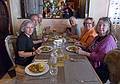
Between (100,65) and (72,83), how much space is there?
2.63 feet

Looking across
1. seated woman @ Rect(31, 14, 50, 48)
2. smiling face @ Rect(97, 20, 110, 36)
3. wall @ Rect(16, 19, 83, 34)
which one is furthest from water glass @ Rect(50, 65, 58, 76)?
wall @ Rect(16, 19, 83, 34)

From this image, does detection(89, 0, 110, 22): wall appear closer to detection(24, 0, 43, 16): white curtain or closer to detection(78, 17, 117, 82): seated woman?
detection(24, 0, 43, 16): white curtain

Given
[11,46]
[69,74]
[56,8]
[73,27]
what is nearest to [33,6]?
[56,8]

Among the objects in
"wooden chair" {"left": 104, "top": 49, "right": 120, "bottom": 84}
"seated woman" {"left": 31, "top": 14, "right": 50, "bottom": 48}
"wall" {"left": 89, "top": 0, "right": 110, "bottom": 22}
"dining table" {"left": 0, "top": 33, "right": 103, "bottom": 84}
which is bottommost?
"dining table" {"left": 0, "top": 33, "right": 103, "bottom": 84}

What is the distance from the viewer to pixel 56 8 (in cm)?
404

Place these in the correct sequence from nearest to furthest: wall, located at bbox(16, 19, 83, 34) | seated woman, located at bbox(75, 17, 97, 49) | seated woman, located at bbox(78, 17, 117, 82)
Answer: seated woman, located at bbox(78, 17, 117, 82) → seated woman, located at bbox(75, 17, 97, 49) → wall, located at bbox(16, 19, 83, 34)

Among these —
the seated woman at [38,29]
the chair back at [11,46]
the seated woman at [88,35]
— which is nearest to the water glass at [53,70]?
the chair back at [11,46]

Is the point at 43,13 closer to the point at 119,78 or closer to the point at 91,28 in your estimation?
the point at 91,28

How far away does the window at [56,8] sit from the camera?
12.5 ft

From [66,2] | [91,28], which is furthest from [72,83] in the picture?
[66,2]

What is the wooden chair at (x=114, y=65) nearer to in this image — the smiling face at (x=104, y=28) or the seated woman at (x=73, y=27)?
the smiling face at (x=104, y=28)

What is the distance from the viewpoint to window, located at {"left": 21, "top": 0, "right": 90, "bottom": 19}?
3.79 metres

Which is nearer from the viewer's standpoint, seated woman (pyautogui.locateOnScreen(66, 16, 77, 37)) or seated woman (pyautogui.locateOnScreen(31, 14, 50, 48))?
seated woman (pyautogui.locateOnScreen(31, 14, 50, 48))

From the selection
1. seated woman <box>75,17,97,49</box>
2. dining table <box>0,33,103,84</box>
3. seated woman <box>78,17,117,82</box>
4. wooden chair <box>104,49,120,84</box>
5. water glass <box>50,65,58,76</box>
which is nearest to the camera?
wooden chair <box>104,49,120,84</box>
